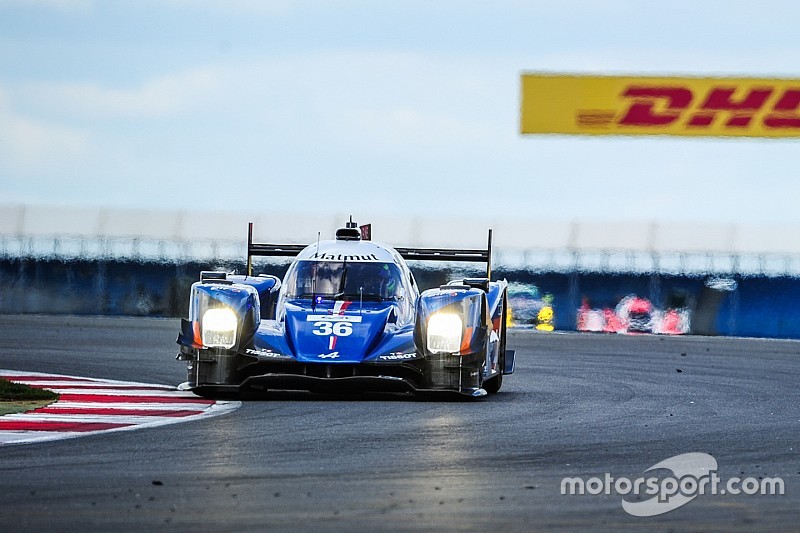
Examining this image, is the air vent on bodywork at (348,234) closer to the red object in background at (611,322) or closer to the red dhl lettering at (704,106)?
the red dhl lettering at (704,106)

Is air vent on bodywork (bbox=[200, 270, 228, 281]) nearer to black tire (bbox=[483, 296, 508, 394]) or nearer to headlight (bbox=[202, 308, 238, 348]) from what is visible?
headlight (bbox=[202, 308, 238, 348])

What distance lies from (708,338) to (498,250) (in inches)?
185

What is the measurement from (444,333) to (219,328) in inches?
65.0

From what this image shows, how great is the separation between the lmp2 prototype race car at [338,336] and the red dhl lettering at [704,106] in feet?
50.3

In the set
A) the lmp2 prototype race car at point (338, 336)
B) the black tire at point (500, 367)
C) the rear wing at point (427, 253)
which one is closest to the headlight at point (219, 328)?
the lmp2 prototype race car at point (338, 336)

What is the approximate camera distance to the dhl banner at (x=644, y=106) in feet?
88.1

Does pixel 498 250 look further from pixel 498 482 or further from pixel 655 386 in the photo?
pixel 498 482

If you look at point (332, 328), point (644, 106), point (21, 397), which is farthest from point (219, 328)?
point (644, 106)

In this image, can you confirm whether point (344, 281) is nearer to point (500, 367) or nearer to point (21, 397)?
point (500, 367)

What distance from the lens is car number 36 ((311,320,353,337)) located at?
36.7 ft

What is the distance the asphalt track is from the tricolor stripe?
0.32m

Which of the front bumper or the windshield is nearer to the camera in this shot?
the front bumper

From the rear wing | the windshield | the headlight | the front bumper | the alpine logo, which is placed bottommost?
the front bumper

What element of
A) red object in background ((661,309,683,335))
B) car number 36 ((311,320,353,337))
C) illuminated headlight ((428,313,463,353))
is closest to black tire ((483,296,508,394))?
illuminated headlight ((428,313,463,353))
